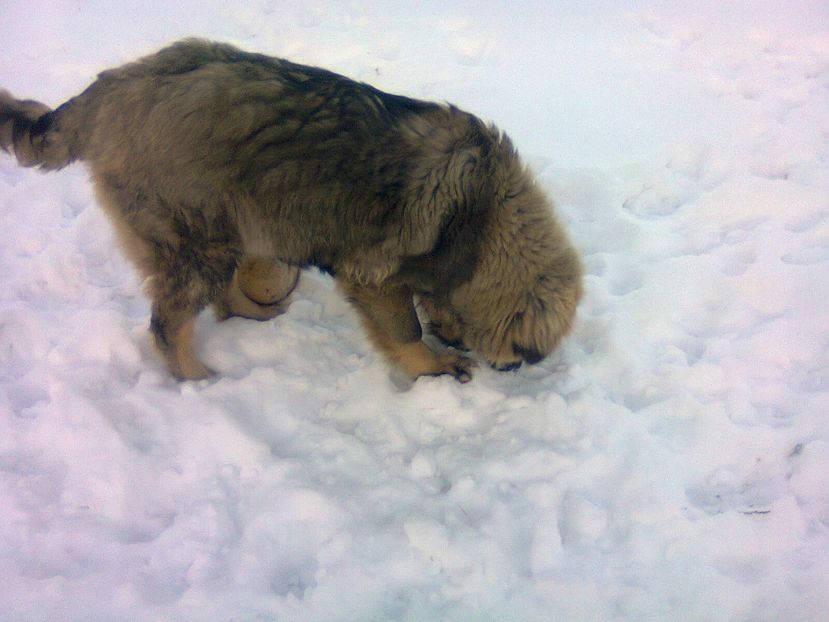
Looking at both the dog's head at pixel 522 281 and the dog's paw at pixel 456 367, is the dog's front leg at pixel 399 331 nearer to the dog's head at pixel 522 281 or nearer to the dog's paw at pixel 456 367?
the dog's paw at pixel 456 367

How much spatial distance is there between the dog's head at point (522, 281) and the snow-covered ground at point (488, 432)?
11.8 inches

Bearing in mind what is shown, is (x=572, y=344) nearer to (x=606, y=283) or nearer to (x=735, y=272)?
(x=606, y=283)

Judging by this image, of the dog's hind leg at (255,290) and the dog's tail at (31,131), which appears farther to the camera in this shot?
the dog's hind leg at (255,290)

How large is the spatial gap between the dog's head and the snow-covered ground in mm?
301

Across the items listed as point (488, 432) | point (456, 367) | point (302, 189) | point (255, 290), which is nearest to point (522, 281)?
point (456, 367)

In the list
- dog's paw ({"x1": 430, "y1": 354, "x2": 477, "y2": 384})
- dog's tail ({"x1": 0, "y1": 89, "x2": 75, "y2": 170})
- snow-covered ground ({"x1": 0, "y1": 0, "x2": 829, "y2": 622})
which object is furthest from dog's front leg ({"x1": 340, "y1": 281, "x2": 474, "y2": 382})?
dog's tail ({"x1": 0, "y1": 89, "x2": 75, "y2": 170})

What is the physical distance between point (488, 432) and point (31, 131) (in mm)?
2540

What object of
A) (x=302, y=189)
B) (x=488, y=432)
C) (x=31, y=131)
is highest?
(x=31, y=131)

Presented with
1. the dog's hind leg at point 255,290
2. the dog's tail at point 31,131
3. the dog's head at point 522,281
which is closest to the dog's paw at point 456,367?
the dog's head at point 522,281

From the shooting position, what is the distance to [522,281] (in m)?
3.01

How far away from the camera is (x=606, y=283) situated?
369 cm

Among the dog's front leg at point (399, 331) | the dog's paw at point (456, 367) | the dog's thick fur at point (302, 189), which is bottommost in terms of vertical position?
the dog's paw at point (456, 367)

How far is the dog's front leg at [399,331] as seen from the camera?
3.07 metres

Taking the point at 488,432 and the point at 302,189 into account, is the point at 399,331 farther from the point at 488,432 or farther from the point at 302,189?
the point at 302,189
